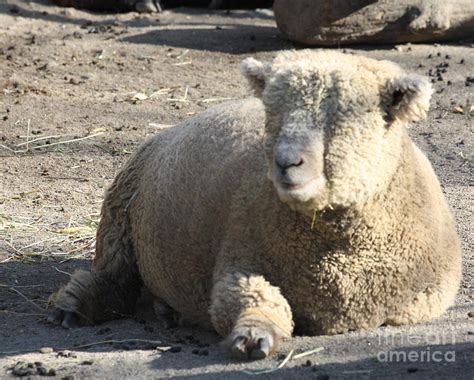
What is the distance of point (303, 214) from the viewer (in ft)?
17.4

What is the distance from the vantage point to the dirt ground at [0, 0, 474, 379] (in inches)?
205

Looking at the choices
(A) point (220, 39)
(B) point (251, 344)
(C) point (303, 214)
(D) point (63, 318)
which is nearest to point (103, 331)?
(D) point (63, 318)

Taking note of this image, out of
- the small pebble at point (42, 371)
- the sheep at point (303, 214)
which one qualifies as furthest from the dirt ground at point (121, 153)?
the sheep at point (303, 214)

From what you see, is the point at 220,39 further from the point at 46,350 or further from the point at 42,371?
the point at 42,371

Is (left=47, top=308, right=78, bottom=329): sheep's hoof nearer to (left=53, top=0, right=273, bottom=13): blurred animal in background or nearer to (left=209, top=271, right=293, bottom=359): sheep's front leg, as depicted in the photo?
(left=209, top=271, right=293, bottom=359): sheep's front leg

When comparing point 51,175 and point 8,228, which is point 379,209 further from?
point 51,175

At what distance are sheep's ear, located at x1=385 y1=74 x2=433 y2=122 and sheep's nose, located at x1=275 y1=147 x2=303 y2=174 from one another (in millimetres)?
566

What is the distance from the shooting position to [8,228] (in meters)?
8.15

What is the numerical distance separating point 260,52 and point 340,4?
1208 mm

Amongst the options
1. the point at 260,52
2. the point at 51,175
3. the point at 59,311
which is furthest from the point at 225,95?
the point at 59,311

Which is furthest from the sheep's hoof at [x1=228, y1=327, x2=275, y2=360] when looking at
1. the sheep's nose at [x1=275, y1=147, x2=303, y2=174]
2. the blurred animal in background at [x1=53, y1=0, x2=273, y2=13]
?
the blurred animal in background at [x1=53, y1=0, x2=273, y2=13]

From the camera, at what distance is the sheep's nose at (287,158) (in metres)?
4.82

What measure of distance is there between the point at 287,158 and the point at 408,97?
0.67m

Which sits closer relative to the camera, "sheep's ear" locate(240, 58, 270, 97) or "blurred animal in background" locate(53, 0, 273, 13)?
"sheep's ear" locate(240, 58, 270, 97)
